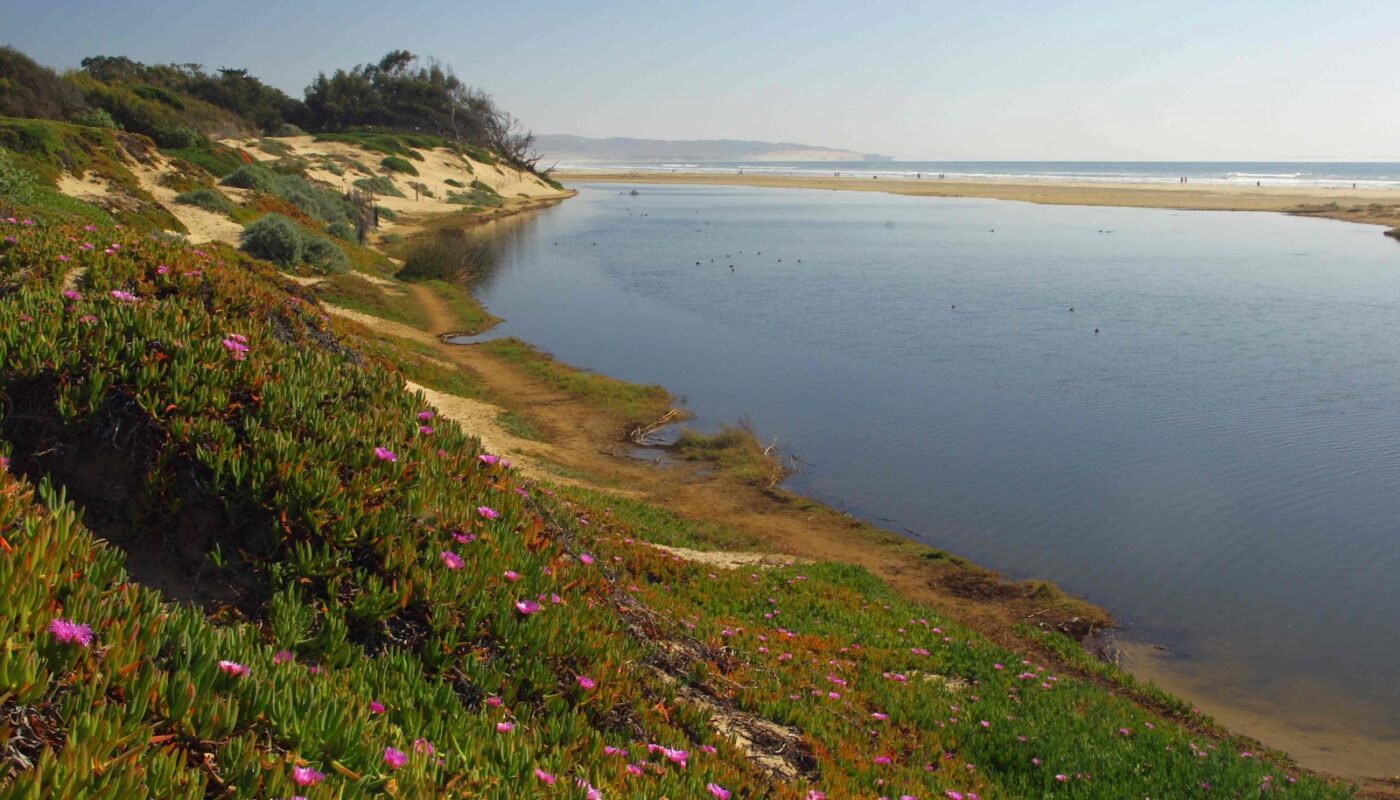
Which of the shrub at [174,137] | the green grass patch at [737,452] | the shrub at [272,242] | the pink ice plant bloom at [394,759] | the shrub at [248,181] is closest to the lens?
the pink ice plant bloom at [394,759]

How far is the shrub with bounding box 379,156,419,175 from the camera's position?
230ft

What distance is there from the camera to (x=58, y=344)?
5535 millimetres

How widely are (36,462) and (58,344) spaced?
2.41 ft

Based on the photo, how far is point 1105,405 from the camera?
21.3 metres

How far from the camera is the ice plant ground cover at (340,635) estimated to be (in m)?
3.01

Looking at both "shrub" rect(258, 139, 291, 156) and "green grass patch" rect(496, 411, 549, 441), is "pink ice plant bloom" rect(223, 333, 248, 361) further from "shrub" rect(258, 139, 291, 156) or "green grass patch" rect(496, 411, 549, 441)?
"shrub" rect(258, 139, 291, 156)

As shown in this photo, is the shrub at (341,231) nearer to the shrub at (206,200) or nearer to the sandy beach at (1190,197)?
the shrub at (206,200)

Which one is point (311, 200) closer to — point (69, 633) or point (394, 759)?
point (69, 633)

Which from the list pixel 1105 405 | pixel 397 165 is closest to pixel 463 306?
pixel 1105 405

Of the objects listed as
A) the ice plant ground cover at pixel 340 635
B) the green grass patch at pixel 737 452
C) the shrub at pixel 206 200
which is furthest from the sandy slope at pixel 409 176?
the ice plant ground cover at pixel 340 635

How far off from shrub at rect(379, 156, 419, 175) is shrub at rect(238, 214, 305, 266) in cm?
4160

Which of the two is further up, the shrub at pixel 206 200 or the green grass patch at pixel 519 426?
the shrub at pixel 206 200

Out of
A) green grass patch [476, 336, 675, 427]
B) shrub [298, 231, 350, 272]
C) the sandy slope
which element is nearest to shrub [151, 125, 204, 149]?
the sandy slope

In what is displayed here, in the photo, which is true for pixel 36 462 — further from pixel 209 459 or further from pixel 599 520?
pixel 599 520
